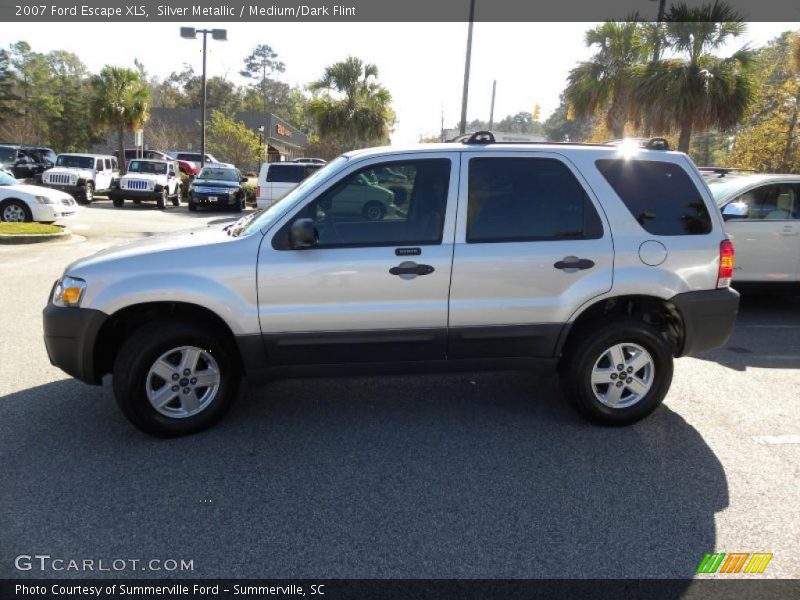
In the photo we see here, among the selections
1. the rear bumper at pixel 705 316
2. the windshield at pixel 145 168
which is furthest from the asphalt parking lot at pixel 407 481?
the windshield at pixel 145 168

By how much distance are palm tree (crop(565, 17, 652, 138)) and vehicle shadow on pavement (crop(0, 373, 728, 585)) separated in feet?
52.9

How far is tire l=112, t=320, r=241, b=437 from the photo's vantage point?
12.4ft

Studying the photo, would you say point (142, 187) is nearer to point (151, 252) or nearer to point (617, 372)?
point (151, 252)

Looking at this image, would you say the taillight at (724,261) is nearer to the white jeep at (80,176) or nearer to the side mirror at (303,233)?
the side mirror at (303,233)

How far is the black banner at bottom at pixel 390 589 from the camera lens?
100 inches

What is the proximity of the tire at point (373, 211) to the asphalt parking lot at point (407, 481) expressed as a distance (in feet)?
4.82

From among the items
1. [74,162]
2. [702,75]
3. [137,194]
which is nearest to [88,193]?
[74,162]

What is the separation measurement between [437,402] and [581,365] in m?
1.17

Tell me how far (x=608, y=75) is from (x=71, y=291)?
19.1 metres

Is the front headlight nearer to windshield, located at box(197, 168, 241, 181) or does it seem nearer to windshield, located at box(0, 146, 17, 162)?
windshield, located at box(197, 168, 241, 181)

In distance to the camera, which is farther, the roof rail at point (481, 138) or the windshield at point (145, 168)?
the windshield at point (145, 168)

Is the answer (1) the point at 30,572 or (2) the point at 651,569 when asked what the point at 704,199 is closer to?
(2) the point at 651,569

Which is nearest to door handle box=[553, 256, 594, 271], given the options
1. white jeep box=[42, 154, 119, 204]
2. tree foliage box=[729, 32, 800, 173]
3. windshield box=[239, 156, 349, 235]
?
windshield box=[239, 156, 349, 235]

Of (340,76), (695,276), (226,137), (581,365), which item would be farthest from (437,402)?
(226,137)
